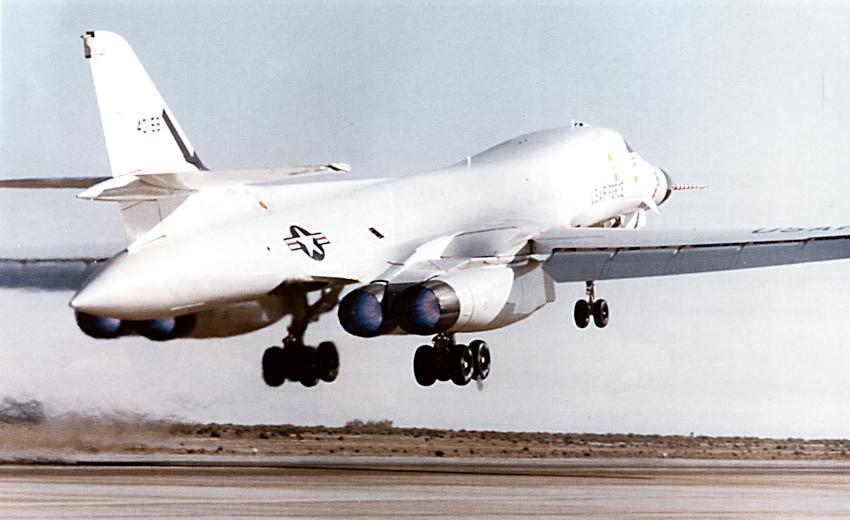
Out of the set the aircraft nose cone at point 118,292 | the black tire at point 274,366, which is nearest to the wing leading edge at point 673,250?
the black tire at point 274,366

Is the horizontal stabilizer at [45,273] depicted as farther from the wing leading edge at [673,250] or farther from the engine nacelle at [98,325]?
the wing leading edge at [673,250]

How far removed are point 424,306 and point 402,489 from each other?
225 centimetres

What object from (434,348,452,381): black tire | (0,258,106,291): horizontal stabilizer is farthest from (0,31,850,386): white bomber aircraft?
(0,258,106,291): horizontal stabilizer

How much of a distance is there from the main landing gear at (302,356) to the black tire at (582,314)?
13.1ft

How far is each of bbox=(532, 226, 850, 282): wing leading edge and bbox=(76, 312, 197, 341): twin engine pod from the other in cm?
477

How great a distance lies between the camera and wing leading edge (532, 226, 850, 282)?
1777 centimetres

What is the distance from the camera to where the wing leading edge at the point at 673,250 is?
1777 cm

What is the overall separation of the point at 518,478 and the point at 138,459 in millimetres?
5639

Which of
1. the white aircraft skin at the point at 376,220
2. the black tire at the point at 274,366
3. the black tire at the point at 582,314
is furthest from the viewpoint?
the black tire at the point at 582,314

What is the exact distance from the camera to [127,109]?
52.9 ft

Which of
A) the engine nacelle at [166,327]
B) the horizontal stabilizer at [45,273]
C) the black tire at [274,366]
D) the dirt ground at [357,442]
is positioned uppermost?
the horizontal stabilizer at [45,273]

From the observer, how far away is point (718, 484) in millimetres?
18953

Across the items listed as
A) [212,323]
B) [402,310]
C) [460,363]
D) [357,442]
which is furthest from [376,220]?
[357,442]

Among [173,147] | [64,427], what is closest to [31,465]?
[64,427]
